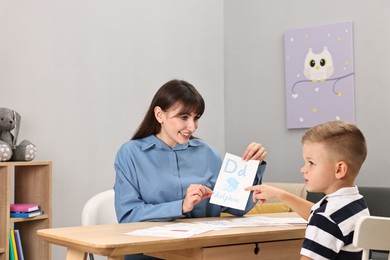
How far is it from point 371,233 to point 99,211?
139 centimetres

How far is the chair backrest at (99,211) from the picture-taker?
2.67m

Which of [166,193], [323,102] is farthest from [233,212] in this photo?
[323,102]

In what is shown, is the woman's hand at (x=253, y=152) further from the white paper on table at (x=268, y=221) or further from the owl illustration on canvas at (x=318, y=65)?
the owl illustration on canvas at (x=318, y=65)

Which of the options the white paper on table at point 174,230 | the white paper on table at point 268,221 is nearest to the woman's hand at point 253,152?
the white paper on table at point 268,221

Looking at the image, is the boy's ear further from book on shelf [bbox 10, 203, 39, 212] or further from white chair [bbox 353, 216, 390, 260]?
book on shelf [bbox 10, 203, 39, 212]

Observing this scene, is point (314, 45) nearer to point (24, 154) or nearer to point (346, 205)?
point (24, 154)

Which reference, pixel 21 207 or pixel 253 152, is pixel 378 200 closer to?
pixel 253 152

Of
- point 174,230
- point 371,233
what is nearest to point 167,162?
point 174,230

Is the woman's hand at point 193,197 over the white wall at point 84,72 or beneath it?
beneath

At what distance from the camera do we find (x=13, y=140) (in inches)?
141

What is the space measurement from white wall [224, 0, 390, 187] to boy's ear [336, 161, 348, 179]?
2659mm

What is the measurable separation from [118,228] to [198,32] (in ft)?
10.8

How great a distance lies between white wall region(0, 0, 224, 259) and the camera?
12.7 ft

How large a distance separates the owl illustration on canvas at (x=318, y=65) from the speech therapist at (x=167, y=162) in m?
2.24
